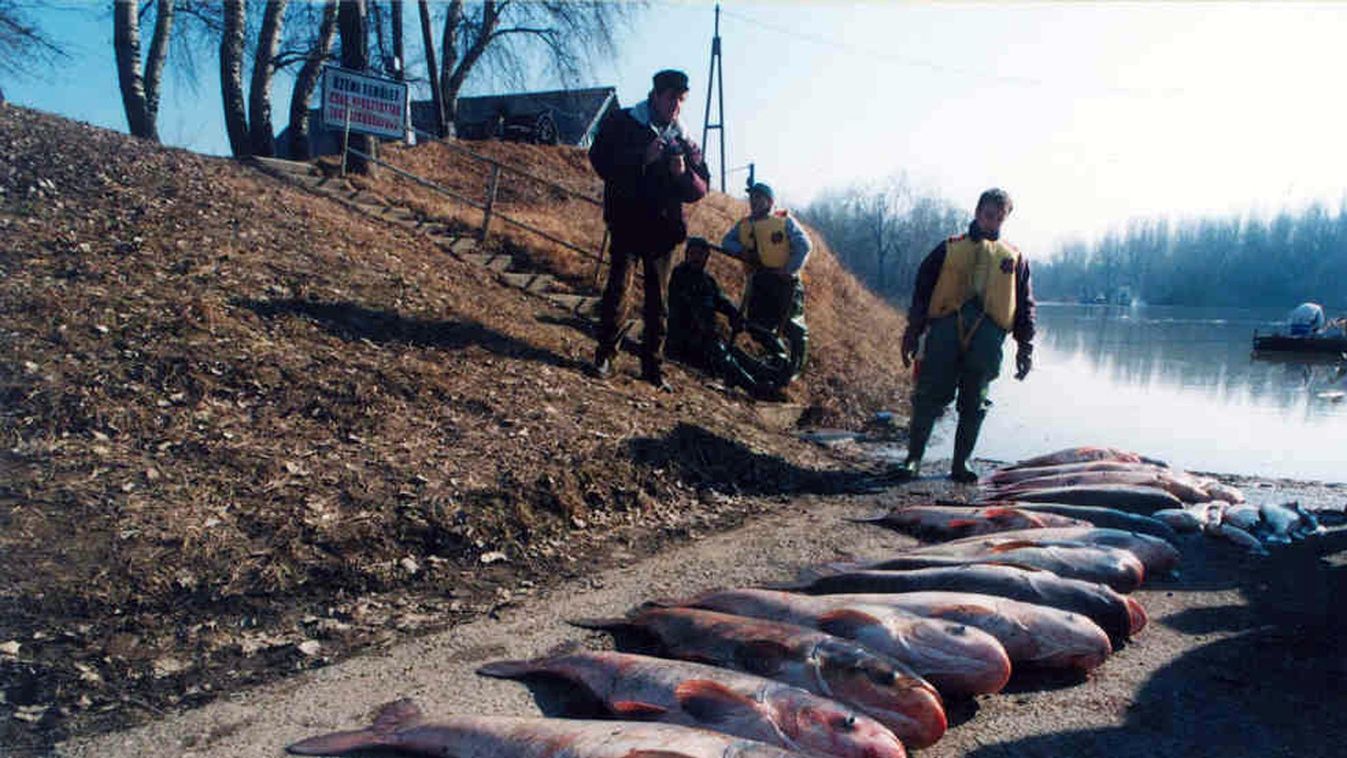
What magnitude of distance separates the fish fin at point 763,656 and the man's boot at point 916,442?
15.4 feet

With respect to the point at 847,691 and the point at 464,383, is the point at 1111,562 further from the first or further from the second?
the point at 464,383

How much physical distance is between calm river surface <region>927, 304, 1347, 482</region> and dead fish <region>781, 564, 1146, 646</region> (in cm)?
594

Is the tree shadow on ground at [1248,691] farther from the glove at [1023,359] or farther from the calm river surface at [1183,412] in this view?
the calm river surface at [1183,412]

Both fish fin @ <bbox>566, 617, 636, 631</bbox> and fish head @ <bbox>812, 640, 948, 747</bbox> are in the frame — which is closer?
fish head @ <bbox>812, 640, 948, 747</bbox>

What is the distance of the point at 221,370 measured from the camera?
5.84 m

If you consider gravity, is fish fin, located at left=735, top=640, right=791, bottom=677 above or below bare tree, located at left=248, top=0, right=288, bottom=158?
below

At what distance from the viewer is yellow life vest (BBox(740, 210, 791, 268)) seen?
403 inches

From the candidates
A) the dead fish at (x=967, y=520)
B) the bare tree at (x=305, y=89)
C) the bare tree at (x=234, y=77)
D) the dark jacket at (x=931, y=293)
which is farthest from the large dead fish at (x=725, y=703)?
the bare tree at (x=305, y=89)

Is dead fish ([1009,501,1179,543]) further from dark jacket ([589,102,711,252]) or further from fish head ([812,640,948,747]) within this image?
dark jacket ([589,102,711,252])

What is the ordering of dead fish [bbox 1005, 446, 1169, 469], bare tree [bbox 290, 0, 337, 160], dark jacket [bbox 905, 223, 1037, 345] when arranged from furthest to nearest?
bare tree [bbox 290, 0, 337, 160] → dead fish [bbox 1005, 446, 1169, 469] → dark jacket [bbox 905, 223, 1037, 345]

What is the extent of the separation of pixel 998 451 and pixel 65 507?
10.7m

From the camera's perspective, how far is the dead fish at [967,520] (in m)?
5.89

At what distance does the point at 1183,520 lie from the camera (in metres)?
6.48

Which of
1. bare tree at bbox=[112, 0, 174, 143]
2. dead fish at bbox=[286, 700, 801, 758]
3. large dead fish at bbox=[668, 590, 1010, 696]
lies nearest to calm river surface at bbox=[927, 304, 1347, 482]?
large dead fish at bbox=[668, 590, 1010, 696]
